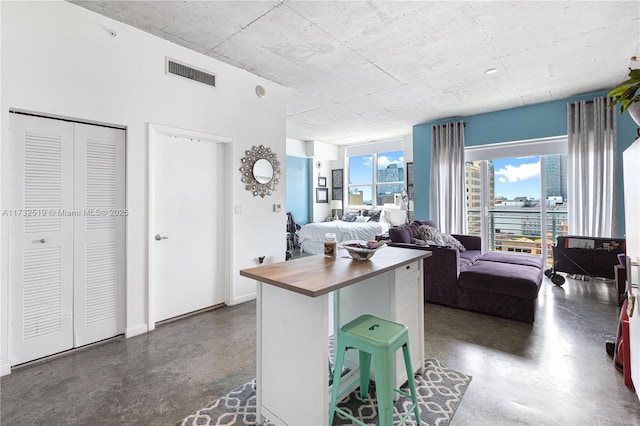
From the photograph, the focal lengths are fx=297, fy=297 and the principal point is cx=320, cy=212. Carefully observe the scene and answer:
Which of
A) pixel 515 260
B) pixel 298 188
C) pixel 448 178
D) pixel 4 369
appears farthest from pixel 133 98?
pixel 298 188

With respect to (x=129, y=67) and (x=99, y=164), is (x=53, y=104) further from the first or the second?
(x=129, y=67)

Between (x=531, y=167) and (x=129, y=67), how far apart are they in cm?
604

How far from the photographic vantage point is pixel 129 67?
2.70m

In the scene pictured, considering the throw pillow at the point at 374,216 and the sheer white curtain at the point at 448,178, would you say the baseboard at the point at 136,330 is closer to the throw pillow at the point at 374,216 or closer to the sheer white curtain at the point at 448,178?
the sheer white curtain at the point at 448,178

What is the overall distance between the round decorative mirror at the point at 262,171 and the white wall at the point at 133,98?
23 centimetres

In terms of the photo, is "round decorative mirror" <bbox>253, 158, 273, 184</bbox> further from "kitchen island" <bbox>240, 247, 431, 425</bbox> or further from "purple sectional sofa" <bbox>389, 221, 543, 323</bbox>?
"kitchen island" <bbox>240, 247, 431, 425</bbox>

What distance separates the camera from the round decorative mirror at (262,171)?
3.71 m

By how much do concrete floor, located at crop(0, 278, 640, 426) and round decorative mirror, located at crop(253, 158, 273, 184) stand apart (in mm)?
1666

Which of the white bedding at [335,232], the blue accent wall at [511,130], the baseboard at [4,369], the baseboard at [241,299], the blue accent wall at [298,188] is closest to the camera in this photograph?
the baseboard at [4,369]

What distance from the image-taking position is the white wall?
2.17 m

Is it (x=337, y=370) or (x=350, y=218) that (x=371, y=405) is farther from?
(x=350, y=218)

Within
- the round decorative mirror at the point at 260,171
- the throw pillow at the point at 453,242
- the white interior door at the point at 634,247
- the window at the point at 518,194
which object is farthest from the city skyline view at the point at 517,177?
the round decorative mirror at the point at 260,171

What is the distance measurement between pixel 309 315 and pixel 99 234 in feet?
7.39

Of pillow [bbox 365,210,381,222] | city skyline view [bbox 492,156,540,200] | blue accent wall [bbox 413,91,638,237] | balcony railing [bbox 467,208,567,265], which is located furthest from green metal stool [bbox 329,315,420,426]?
pillow [bbox 365,210,381,222]
